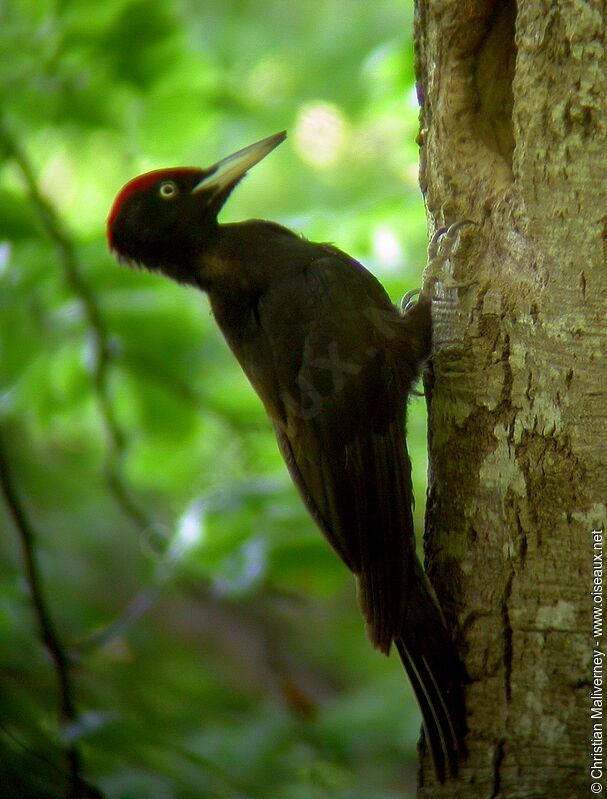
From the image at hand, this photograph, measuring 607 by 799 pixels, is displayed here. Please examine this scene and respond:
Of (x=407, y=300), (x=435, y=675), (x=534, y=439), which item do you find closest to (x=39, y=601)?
(x=435, y=675)

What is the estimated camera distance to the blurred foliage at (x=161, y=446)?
3.55 metres

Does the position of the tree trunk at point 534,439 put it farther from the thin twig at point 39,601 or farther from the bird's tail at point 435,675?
the thin twig at point 39,601

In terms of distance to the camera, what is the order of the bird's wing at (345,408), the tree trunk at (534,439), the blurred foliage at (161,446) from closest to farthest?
the tree trunk at (534,439), the bird's wing at (345,408), the blurred foliage at (161,446)

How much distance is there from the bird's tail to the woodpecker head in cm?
163

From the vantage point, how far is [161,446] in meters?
4.63

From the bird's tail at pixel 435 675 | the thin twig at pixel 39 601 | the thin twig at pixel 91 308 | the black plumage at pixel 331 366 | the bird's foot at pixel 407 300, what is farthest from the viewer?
the thin twig at pixel 91 308

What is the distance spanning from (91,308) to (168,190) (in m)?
0.68

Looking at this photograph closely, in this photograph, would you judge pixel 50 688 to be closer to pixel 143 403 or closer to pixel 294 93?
pixel 143 403

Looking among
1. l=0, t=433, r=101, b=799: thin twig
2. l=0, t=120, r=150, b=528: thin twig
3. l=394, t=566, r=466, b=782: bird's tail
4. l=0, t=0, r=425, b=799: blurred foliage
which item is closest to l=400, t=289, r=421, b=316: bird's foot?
l=0, t=0, r=425, b=799: blurred foliage

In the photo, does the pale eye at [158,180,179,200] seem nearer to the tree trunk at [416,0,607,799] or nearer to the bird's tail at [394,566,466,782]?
the tree trunk at [416,0,607,799]

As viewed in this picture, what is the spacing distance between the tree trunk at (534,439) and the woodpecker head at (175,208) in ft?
3.83

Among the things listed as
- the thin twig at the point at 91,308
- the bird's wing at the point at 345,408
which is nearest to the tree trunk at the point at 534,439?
the bird's wing at the point at 345,408

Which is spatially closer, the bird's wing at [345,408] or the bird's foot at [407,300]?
the bird's wing at [345,408]

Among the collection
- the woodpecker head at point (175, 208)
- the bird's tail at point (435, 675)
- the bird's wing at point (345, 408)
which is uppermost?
the woodpecker head at point (175, 208)
